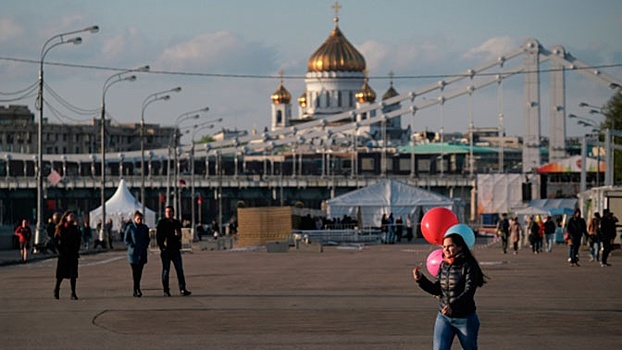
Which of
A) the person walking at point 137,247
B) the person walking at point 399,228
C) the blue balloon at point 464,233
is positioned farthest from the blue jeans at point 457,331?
the person walking at point 399,228

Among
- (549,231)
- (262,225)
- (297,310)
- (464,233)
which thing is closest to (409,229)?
(262,225)

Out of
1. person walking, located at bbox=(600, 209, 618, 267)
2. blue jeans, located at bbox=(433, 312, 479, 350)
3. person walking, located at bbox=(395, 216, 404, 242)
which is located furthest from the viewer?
person walking, located at bbox=(395, 216, 404, 242)

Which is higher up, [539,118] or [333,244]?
[539,118]

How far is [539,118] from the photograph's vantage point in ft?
428

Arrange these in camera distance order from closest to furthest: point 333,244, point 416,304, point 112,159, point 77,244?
point 416,304, point 77,244, point 333,244, point 112,159

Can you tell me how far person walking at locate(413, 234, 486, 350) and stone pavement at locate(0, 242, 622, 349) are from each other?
3.98 metres

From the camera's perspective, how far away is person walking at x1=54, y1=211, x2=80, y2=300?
1023 inches

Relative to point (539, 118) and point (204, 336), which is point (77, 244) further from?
point (539, 118)

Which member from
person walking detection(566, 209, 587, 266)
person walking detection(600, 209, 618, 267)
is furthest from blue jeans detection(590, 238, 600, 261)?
person walking detection(600, 209, 618, 267)

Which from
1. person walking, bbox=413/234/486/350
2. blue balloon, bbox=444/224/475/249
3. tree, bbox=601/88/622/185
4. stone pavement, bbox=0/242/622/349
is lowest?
stone pavement, bbox=0/242/622/349

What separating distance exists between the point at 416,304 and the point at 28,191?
12099 centimetres

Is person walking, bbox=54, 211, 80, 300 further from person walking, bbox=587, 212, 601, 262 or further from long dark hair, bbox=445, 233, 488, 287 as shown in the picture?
person walking, bbox=587, 212, 601, 262

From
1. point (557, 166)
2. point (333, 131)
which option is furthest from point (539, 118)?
point (333, 131)

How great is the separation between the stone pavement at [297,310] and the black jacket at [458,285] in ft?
13.0
